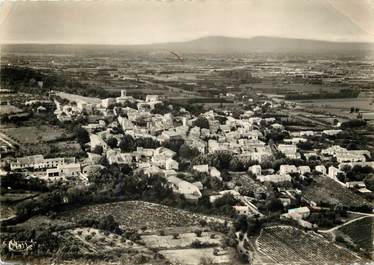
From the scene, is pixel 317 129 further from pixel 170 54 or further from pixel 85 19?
pixel 85 19

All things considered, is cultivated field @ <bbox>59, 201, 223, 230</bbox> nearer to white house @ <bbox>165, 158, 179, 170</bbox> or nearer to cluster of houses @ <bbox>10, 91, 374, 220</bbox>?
cluster of houses @ <bbox>10, 91, 374, 220</bbox>

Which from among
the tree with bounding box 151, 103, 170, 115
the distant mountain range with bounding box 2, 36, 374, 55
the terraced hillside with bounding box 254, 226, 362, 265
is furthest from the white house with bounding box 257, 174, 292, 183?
the distant mountain range with bounding box 2, 36, 374, 55

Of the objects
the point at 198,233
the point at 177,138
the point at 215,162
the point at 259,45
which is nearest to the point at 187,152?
the point at 177,138

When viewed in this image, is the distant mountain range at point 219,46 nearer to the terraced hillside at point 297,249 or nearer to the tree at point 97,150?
the tree at point 97,150

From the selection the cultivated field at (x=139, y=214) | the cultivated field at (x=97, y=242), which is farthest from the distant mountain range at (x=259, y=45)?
the cultivated field at (x=97, y=242)

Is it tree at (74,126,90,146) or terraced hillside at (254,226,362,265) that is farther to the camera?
tree at (74,126,90,146)

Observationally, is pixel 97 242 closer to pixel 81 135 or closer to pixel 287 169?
pixel 81 135

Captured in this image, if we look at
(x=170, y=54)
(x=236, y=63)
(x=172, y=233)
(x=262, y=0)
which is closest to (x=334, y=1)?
(x=262, y=0)
